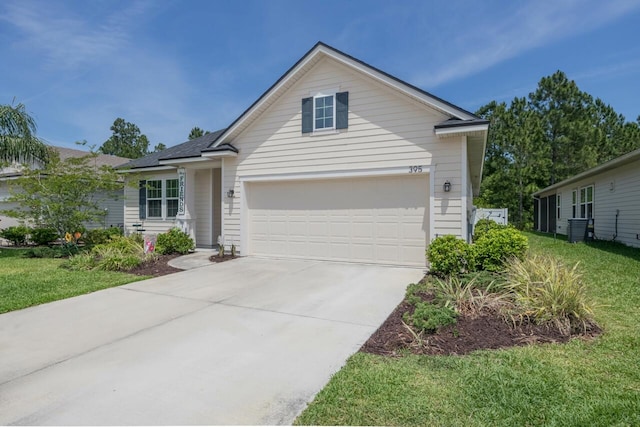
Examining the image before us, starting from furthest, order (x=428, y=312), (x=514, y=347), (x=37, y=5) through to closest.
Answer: (x=37, y=5), (x=428, y=312), (x=514, y=347)

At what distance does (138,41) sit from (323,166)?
7.70 meters

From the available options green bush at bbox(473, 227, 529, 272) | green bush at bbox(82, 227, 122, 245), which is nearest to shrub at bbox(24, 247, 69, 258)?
green bush at bbox(82, 227, 122, 245)

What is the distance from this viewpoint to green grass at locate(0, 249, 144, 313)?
234 inches

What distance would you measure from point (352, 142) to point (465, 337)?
6.21 metres

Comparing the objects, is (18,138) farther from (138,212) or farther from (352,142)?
(352,142)

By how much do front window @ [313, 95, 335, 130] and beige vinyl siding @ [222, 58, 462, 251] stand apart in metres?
0.23

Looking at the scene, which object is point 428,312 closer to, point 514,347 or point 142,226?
point 514,347

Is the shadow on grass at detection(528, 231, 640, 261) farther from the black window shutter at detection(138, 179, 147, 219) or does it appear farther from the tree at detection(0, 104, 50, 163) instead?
the tree at detection(0, 104, 50, 163)

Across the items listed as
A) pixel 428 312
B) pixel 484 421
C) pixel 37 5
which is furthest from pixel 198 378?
pixel 37 5

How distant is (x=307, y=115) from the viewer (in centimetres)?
979

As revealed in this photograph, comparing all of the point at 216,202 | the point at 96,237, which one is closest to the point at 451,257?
the point at 216,202

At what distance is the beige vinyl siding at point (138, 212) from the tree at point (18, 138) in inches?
115

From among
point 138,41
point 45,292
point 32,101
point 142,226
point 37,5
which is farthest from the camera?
point 142,226

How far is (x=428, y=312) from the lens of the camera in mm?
4465
